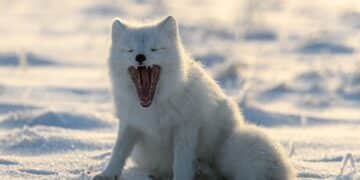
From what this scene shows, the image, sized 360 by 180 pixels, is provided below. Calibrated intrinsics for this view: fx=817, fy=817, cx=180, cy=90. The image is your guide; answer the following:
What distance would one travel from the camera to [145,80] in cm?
442

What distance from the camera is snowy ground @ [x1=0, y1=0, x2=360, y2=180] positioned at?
547cm

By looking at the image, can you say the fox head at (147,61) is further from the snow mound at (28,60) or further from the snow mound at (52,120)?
the snow mound at (28,60)

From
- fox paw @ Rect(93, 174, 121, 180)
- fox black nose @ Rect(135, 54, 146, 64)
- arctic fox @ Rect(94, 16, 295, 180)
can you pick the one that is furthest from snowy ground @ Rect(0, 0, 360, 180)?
fox black nose @ Rect(135, 54, 146, 64)

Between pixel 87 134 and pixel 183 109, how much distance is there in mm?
1586

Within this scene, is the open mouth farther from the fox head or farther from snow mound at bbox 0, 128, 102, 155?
snow mound at bbox 0, 128, 102, 155

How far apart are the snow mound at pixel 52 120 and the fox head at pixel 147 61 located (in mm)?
1847

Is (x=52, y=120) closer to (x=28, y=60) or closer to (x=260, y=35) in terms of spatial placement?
(x=28, y=60)

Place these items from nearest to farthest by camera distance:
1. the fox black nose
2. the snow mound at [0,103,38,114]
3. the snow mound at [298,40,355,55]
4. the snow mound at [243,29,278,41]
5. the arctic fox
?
the fox black nose < the arctic fox < the snow mound at [0,103,38,114] < the snow mound at [298,40,355,55] < the snow mound at [243,29,278,41]

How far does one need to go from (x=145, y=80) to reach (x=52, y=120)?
2114mm

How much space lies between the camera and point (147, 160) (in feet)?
16.1

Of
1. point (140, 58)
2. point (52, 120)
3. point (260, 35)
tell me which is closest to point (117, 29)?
point (140, 58)

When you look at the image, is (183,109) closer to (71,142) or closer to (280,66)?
(71,142)

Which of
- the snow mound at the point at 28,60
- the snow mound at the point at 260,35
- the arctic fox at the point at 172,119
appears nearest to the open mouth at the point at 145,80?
the arctic fox at the point at 172,119

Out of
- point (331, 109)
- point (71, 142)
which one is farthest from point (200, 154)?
point (331, 109)
